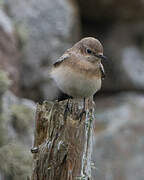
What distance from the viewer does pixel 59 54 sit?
12.9 m

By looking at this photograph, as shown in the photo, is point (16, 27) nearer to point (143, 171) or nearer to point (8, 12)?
point (8, 12)

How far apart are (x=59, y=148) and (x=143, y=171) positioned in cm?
646

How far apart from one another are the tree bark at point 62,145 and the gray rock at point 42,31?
23.2 ft

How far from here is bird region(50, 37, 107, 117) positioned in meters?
6.09

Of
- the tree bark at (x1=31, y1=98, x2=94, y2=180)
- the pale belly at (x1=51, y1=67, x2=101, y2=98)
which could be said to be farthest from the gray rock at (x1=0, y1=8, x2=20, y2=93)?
the tree bark at (x1=31, y1=98, x2=94, y2=180)

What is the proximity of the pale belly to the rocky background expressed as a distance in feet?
Result: 7.32

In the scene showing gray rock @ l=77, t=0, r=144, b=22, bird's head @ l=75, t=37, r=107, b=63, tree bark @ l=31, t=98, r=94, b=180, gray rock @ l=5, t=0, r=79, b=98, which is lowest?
tree bark @ l=31, t=98, r=94, b=180

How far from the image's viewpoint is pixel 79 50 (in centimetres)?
647

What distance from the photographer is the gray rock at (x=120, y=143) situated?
11062mm

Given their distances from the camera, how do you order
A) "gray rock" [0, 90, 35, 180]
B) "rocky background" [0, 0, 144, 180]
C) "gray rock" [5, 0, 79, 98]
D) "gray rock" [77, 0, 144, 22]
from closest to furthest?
"gray rock" [0, 90, 35, 180]
"rocky background" [0, 0, 144, 180]
"gray rock" [5, 0, 79, 98]
"gray rock" [77, 0, 144, 22]

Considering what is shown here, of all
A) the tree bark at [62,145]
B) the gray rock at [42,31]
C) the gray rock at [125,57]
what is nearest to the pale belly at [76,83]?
the tree bark at [62,145]

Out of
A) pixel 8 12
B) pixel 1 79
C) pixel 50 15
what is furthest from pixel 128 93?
pixel 1 79

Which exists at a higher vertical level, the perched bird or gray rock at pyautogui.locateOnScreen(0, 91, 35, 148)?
gray rock at pyautogui.locateOnScreen(0, 91, 35, 148)

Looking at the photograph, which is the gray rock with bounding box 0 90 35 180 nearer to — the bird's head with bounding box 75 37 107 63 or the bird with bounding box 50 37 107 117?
the bird with bounding box 50 37 107 117
